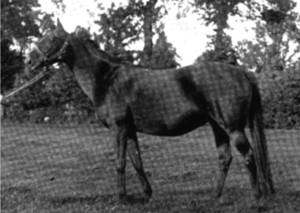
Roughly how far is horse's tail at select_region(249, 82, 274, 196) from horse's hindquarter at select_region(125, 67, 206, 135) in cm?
59

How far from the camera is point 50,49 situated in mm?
6375

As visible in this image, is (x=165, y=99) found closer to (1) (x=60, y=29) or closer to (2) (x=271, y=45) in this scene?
(1) (x=60, y=29)

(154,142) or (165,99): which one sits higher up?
(165,99)

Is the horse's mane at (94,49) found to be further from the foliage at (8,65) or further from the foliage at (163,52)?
the foliage at (8,65)

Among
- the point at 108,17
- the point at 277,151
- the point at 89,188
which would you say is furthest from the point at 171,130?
the point at 108,17

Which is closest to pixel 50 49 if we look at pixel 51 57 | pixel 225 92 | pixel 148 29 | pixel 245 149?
pixel 51 57

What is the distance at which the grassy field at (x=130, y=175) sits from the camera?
6551mm

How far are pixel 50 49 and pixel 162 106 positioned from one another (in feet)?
4.87

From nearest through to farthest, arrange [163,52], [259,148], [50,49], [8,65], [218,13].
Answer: [259,148] < [50,49] < [218,13] < [163,52] < [8,65]

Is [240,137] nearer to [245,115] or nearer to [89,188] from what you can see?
[245,115]

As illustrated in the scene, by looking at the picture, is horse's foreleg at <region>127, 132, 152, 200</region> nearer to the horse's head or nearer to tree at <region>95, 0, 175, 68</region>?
the horse's head

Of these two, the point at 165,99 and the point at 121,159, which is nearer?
the point at 165,99

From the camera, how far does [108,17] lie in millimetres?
23781

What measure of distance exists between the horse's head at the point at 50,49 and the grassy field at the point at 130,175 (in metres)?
1.83
